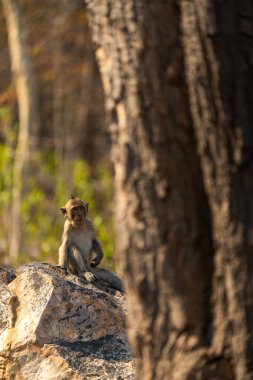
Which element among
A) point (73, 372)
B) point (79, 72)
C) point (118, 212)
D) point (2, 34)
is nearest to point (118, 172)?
point (118, 212)

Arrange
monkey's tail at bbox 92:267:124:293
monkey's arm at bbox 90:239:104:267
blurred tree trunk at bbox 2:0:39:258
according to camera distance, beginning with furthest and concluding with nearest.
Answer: blurred tree trunk at bbox 2:0:39:258 < monkey's arm at bbox 90:239:104:267 < monkey's tail at bbox 92:267:124:293

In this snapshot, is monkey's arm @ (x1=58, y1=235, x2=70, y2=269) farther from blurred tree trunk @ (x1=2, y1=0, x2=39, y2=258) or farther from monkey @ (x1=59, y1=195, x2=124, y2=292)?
blurred tree trunk @ (x1=2, y1=0, x2=39, y2=258)

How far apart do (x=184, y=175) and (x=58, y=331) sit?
3060mm

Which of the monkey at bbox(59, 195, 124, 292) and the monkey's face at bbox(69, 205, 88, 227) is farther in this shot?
the monkey's face at bbox(69, 205, 88, 227)

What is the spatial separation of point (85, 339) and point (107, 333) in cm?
22

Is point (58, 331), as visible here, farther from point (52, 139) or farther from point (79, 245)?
point (52, 139)

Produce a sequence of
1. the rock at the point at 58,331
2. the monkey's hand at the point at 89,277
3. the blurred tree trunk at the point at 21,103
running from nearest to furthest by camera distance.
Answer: the rock at the point at 58,331 < the monkey's hand at the point at 89,277 < the blurred tree trunk at the point at 21,103

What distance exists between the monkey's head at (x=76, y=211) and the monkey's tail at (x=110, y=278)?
68 cm

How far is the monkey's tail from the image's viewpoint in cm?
981

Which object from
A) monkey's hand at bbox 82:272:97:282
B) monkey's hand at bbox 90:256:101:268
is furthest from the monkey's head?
monkey's hand at bbox 82:272:97:282

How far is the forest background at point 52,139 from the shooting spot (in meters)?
19.0

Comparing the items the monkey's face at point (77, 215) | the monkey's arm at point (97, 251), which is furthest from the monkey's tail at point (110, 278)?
the monkey's face at point (77, 215)

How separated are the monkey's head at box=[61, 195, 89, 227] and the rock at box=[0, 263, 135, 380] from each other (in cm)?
243

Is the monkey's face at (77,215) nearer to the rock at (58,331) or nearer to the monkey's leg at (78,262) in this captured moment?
the monkey's leg at (78,262)
